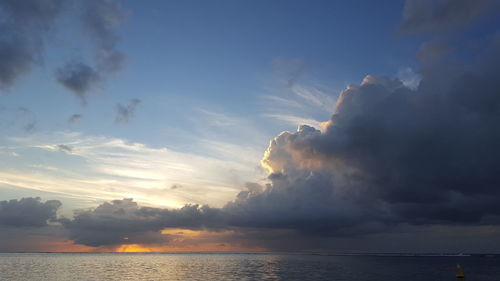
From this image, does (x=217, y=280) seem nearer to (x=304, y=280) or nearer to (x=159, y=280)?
(x=159, y=280)

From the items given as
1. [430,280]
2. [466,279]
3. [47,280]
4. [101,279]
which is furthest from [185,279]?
[466,279]

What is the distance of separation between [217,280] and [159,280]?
65.2 feet

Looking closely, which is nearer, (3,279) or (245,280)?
(245,280)

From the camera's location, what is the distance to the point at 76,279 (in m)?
112

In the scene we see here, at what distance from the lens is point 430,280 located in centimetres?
11106

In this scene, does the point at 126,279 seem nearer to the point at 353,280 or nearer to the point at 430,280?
the point at 353,280

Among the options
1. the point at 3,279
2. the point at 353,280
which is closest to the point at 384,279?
the point at 353,280

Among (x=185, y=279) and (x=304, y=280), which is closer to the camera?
(x=304, y=280)

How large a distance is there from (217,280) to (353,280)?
42.2 m

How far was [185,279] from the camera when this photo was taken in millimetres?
114188

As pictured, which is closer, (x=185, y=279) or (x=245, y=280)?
(x=245, y=280)

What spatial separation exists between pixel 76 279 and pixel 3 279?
24.9 meters

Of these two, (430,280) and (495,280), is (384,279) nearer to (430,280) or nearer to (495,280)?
(430,280)

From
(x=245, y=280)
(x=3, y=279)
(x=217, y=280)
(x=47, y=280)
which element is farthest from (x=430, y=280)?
(x=3, y=279)
